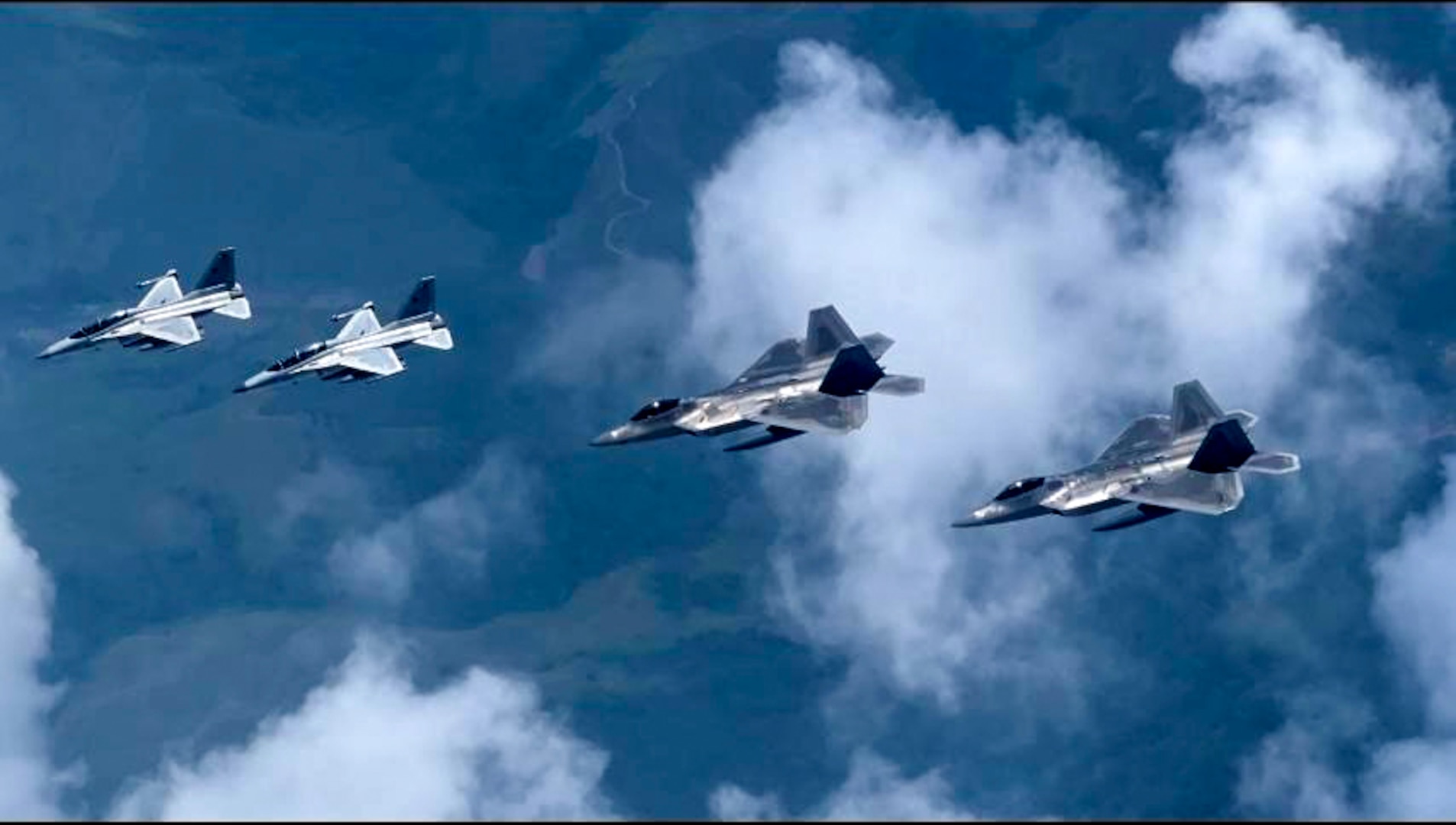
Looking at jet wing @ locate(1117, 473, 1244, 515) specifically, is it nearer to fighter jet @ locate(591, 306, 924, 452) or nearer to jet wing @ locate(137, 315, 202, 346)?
fighter jet @ locate(591, 306, 924, 452)

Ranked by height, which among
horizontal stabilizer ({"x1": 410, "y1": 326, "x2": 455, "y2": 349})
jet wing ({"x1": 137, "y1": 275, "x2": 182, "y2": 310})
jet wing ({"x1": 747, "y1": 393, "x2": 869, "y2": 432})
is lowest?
jet wing ({"x1": 747, "y1": 393, "x2": 869, "y2": 432})

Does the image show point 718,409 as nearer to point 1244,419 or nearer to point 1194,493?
point 1194,493

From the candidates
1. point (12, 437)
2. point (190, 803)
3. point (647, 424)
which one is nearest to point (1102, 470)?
point (647, 424)

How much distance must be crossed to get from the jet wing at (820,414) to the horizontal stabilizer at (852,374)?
2.23 feet

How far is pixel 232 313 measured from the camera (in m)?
146

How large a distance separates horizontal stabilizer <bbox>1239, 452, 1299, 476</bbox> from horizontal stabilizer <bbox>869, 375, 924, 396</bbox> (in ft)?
72.7

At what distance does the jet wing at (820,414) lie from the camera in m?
128

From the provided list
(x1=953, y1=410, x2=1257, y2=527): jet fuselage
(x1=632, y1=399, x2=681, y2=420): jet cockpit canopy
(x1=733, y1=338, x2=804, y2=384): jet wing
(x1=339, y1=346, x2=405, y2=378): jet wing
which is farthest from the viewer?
(x1=339, y1=346, x2=405, y2=378): jet wing

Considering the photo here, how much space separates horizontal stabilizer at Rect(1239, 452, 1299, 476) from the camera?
124 m

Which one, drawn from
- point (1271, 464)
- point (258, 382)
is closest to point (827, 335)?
point (1271, 464)

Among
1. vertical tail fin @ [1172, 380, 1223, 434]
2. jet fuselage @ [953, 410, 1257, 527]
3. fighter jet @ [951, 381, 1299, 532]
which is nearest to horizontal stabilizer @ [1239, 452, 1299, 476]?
fighter jet @ [951, 381, 1299, 532]

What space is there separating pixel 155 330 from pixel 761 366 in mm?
48605

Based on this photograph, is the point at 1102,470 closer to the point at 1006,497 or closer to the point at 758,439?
the point at 1006,497

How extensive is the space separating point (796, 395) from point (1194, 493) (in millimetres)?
27570
